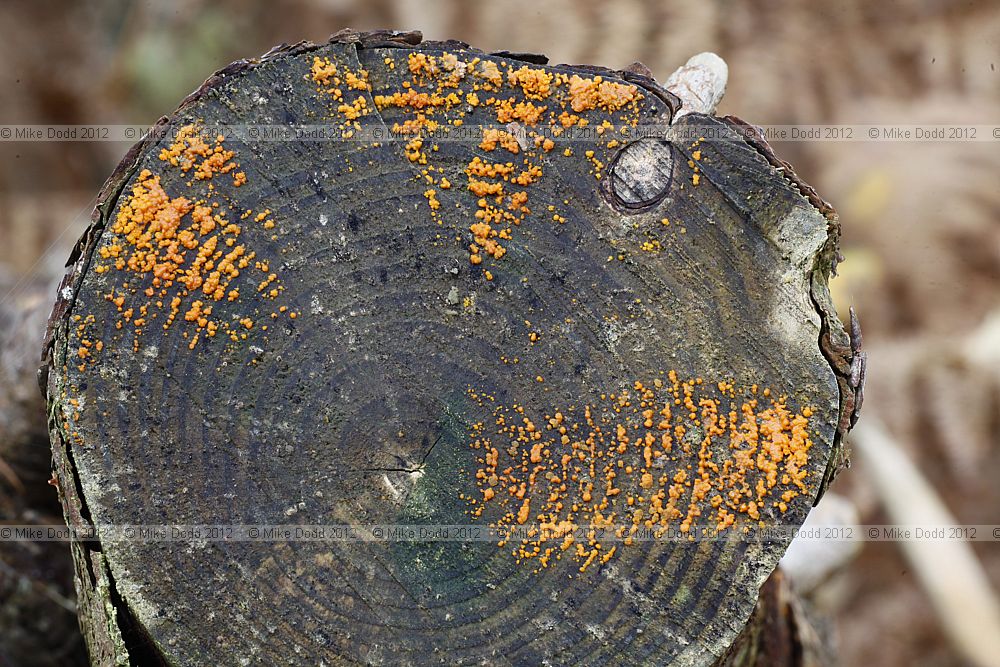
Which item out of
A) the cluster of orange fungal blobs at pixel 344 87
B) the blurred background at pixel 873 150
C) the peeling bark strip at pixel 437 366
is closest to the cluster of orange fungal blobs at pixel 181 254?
the peeling bark strip at pixel 437 366

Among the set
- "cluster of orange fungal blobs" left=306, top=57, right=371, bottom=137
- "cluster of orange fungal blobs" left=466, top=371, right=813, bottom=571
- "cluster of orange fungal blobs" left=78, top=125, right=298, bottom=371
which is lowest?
"cluster of orange fungal blobs" left=466, top=371, right=813, bottom=571

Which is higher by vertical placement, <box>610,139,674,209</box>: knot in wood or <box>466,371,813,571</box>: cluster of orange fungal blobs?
<box>610,139,674,209</box>: knot in wood

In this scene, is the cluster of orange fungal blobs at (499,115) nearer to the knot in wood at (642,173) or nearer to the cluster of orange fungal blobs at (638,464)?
the knot in wood at (642,173)

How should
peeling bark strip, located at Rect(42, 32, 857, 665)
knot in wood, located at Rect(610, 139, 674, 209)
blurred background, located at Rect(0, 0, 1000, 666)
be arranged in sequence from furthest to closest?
blurred background, located at Rect(0, 0, 1000, 666), knot in wood, located at Rect(610, 139, 674, 209), peeling bark strip, located at Rect(42, 32, 857, 665)

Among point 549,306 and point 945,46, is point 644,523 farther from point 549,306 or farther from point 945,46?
point 945,46

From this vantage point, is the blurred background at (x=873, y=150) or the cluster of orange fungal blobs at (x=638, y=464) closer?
the cluster of orange fungal blobs at (x=638, y=464)

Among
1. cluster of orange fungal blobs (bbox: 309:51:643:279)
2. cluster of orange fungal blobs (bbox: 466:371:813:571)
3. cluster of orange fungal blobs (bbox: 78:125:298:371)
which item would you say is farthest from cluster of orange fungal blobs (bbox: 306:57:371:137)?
cluster of orange fungal blobs (bbox: 466:371:813:571)

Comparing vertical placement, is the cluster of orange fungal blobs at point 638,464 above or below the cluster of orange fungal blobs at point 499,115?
below

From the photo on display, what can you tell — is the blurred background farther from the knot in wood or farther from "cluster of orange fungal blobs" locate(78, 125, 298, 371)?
"cluster of orange fungal blobs" locate(78, 125, 298, 371)
